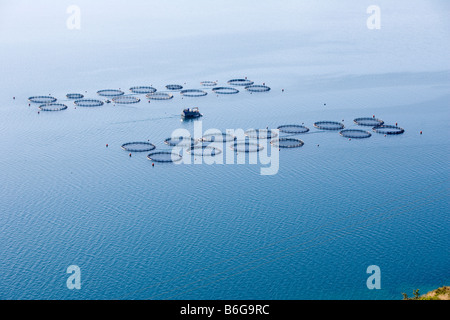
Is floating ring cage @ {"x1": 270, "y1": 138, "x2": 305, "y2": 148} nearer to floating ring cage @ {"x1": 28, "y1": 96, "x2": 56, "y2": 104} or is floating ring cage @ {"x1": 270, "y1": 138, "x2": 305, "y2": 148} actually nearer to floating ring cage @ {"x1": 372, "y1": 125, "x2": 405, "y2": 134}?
floating ring cage @ {"x1": 372, "y1": 125, "x2": 405, "y2": 134}

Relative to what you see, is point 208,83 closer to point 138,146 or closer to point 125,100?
point 125,100

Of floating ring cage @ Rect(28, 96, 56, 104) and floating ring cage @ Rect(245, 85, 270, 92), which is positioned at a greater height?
floating ring cage @ Rect(245, 85, 270, 92)

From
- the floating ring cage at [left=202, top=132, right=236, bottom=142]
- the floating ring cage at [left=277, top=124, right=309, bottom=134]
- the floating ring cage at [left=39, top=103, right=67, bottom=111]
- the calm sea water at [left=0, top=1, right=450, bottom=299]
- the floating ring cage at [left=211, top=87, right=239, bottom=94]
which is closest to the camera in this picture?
the calm sea water at [left=0, top=1, right=450, bottom=299]

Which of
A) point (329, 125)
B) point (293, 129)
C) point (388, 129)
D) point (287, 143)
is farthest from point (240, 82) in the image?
point (287, 143)

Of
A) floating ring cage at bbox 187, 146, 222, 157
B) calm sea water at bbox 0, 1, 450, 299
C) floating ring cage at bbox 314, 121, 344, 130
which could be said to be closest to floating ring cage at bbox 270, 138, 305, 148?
calm sea water at bbox 0, 1, 450, 299

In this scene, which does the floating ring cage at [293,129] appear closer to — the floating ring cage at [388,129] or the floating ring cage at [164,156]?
the floating ring cage at [388,129]
